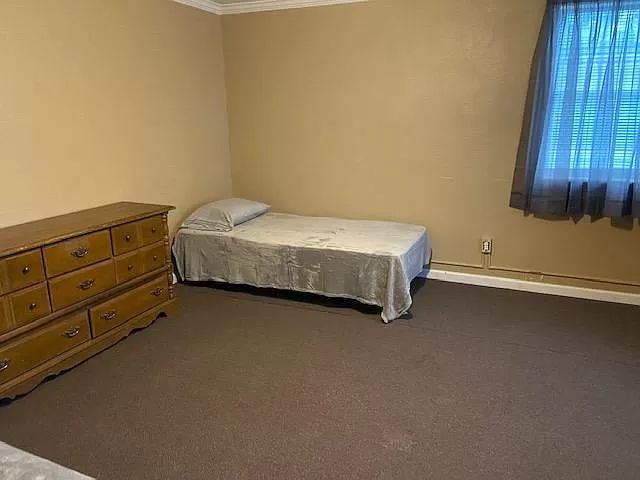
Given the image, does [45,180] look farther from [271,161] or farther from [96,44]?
[271,161]

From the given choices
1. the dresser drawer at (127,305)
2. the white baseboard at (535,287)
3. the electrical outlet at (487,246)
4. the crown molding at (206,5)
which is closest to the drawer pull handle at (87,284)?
the dresser drawer at (127,305)

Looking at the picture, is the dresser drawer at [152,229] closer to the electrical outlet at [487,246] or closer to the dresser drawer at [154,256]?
the dresser drawer at [154,256]

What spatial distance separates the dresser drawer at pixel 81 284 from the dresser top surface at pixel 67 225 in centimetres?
21

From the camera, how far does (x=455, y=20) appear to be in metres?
3.51

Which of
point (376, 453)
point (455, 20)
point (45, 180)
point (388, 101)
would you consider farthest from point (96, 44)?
point (376, 453)

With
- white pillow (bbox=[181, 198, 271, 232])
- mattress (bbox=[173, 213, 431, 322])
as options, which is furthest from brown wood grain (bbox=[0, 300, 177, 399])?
white pillow (bbox=[181, 198, 271, 232])

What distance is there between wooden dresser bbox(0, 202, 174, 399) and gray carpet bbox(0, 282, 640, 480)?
5.4 inches

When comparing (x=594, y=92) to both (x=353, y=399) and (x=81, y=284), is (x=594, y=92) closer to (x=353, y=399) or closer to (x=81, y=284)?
(x=353, y=399)

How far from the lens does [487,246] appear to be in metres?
3.77

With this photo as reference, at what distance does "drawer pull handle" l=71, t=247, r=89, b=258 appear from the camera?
2.57m

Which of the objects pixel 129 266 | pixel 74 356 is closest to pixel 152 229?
pixel 129 266

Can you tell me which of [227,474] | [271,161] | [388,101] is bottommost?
[227,474]

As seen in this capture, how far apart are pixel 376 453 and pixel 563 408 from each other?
94 cm

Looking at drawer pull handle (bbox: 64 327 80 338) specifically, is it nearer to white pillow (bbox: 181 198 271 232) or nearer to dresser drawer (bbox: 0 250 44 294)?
dresser drawer (bbox: 0 250 44 294)
